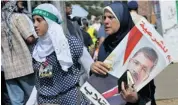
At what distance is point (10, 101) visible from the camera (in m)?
6.32

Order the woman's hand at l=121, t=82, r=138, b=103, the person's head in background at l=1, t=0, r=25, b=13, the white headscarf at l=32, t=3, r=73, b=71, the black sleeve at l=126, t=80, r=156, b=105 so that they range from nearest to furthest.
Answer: the woman's hand at l=121, t=82, r=138, b=103 < the black sleeve at l=126, t=80, r=156, b=105 < the white headscarf at l=32, t=3, r=73, b=71 < the person's head in background at l=1, t=0, r=25, b=13

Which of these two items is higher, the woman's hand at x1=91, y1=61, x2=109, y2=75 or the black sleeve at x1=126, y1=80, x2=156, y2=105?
the woman's hand at x1=91, y1=61, x2=109, y2=75

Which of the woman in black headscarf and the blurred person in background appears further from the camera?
the blurred person in background

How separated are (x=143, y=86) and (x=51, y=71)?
1131 mm

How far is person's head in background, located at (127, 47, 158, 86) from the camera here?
2871 mm

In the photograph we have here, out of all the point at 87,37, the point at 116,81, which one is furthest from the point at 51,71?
the point at 87,37

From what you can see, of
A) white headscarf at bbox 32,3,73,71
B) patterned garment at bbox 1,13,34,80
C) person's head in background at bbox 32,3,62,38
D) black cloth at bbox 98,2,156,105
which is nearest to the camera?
black cloth at bbox 98,2,156,105

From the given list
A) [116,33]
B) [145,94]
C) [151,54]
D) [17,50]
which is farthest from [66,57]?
[17,50]

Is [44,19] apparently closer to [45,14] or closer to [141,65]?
[45,14]

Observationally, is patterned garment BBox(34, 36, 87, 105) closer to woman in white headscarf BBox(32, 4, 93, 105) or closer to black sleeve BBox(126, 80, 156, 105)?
woman in white headscarf BBox(32, 4, 93, 105)

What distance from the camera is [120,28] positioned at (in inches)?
130

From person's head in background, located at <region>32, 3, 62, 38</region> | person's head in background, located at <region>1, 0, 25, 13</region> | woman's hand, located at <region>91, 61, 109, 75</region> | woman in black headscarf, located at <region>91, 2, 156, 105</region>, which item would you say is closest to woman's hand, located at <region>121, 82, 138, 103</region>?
woman in black headscarf, located at <region>91, 2, 156, 105</region>

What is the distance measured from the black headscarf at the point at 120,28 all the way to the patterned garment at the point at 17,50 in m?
2.80

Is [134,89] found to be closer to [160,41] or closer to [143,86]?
[143,86]
